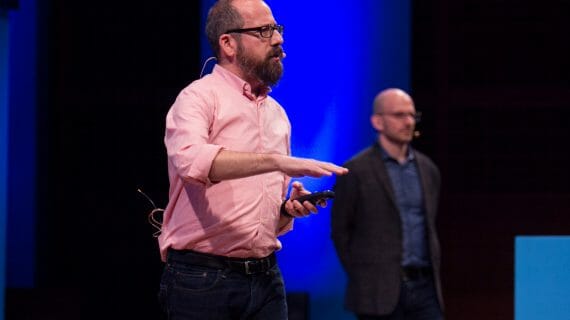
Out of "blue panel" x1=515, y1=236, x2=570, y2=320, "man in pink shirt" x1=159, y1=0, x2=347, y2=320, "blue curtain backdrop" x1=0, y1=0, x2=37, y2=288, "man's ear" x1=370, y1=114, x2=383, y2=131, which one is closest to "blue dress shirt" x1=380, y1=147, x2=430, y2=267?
"man's ear" x1=370, y1=114, x2=383, y2=131

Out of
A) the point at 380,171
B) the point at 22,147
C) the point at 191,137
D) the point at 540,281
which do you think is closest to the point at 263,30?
the point at 191,137

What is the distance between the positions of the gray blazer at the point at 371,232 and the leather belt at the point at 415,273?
0.03m

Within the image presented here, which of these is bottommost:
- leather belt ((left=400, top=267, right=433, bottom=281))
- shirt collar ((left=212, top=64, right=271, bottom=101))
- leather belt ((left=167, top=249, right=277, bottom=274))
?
leather belt ((left=400, top=267, right=433, bottom=281))

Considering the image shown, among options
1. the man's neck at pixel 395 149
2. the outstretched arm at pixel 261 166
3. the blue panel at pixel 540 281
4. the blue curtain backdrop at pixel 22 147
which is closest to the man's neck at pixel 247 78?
the outstretched arm at pixel 261 166

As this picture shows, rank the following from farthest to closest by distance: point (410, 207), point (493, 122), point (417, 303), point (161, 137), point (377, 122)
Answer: point (161, 137), point (493, 122), point (377, 122), point (410, 207), point (417, 303)

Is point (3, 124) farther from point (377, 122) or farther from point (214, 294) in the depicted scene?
point (214, 294)

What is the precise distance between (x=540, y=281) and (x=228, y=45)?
1.35 meters

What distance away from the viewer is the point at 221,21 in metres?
2.65

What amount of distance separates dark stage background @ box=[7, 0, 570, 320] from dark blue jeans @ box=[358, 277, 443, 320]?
241cm

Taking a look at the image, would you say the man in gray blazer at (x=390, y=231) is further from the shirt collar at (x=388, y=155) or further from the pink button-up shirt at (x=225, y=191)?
the pink button-up shirt at (x=225, y=191)

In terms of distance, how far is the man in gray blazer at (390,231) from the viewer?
13.8 feet

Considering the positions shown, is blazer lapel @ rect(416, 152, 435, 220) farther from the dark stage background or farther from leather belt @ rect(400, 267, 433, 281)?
the dark stage background

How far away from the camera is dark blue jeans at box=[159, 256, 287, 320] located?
2.48 meters

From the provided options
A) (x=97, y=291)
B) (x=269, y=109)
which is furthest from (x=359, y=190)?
(x=97, y=291)
